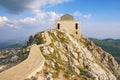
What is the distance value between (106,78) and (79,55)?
55.7ft

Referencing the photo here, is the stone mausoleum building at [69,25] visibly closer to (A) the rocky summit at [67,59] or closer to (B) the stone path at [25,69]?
(A) the rocky summit at [67,59]

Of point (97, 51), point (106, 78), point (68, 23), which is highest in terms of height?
point (68, 23)

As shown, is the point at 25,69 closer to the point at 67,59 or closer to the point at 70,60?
the point at 67,59

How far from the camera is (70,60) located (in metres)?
99.2

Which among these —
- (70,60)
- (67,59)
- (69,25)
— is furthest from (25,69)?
(69,25)

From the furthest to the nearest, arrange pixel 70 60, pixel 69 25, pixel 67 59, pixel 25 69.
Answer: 1. pixel 69 25
2. pixel 70 60
3. pixel 67 59
4. pixel 25 69

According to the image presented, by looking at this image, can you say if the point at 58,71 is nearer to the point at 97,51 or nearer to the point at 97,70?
the point at 97,70

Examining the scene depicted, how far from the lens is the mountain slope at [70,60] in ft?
236

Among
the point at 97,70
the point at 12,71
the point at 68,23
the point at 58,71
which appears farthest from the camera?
the point at 68,23

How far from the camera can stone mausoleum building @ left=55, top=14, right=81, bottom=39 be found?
13288 cm

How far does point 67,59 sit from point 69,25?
40.7 meters

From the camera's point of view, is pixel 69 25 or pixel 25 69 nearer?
pixel 25 69

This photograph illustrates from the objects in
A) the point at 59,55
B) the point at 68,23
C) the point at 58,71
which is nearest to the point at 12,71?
the point at 58,71

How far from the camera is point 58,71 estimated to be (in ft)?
237
